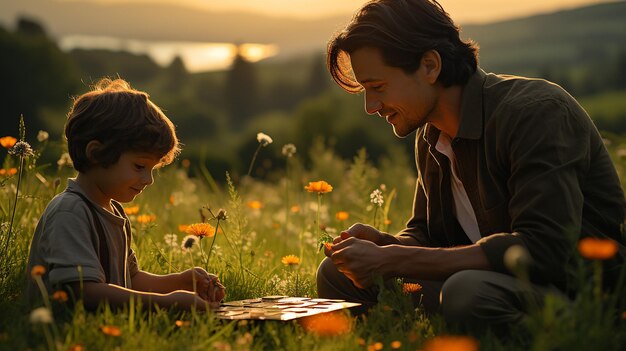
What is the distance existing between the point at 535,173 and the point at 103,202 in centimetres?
175

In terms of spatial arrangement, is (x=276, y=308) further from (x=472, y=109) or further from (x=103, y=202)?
(x=472, y=109)

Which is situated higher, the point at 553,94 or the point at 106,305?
the point at 553,94

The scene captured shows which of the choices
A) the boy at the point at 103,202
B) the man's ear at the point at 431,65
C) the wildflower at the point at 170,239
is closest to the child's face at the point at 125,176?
the boy at the point at 103,202

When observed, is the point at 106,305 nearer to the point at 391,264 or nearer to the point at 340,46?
the point at 391,264

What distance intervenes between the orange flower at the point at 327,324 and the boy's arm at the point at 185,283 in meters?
0.55

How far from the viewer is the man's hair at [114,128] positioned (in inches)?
143

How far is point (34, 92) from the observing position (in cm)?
4181

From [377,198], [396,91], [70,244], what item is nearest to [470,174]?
[396,91]

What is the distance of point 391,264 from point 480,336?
45cm

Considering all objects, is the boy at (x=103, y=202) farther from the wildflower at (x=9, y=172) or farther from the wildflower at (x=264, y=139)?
the wildflower at (x=264, y=139)

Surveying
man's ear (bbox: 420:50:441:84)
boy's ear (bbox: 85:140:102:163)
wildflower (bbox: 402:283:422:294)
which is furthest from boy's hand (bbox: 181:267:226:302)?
man's ear (bbox: 420:50:441:84)

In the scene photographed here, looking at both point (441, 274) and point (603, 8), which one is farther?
point (603, 8)

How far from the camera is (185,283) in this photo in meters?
3.93

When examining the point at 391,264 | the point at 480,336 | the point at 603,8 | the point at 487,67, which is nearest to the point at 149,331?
the point at 391,264
